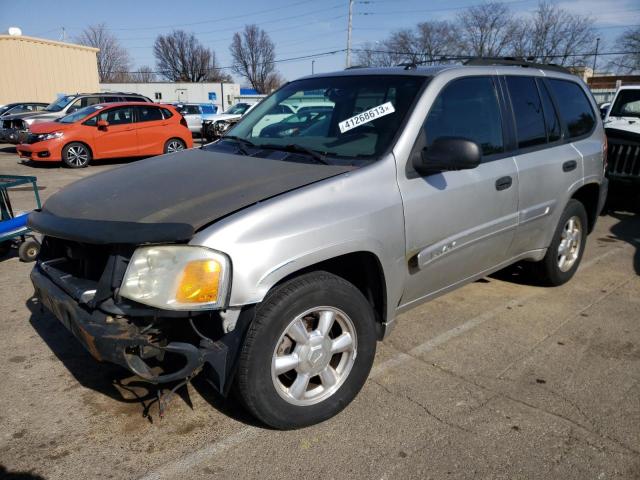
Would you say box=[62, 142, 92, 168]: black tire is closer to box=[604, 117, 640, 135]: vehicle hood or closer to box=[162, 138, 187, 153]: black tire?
box=[162, 138, 187, 153]: black tire

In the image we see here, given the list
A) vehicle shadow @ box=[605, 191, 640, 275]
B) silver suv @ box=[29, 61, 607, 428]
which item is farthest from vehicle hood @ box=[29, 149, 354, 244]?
vehicle shadow @ box=[605, 191, 640, 275]

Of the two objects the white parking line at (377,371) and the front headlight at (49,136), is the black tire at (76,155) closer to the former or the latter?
the front headlight at (49,136)

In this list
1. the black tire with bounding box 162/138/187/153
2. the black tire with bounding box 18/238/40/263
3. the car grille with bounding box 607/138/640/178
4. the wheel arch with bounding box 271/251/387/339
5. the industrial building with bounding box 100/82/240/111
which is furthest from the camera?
the industrial building with bounding box 100/82/240/111

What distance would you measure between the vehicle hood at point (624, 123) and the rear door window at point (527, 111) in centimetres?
488

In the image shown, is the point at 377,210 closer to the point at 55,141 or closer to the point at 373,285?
the point at 373,285

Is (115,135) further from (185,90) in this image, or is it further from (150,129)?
(185,90)

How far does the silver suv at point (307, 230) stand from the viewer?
2.30 meters

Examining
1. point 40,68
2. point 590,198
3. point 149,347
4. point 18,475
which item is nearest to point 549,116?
point 590,198

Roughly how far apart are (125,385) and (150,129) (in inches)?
468

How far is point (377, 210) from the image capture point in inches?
109

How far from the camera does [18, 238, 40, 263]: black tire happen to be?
538 cm

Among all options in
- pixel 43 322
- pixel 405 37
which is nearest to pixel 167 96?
pixel 405 37

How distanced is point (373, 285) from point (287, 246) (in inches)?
29.2

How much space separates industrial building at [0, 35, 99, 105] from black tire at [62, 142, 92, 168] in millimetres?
20031
